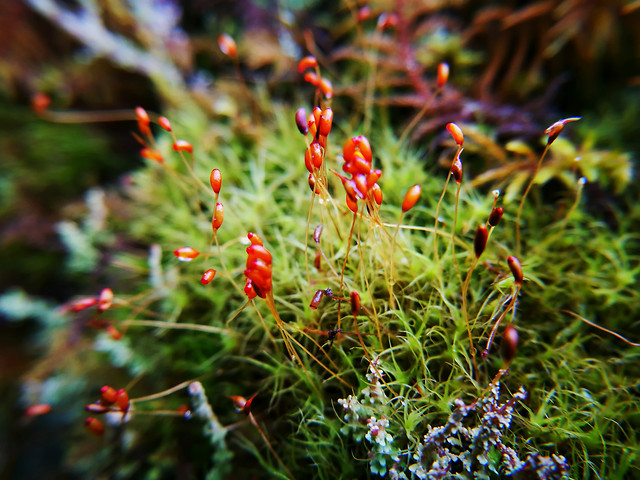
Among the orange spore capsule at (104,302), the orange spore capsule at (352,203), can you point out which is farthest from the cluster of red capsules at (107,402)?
the orange spore capsule at (352,203)

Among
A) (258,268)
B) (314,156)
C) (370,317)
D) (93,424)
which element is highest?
(314,156)

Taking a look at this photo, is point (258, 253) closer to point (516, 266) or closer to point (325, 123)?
point (325, 123)

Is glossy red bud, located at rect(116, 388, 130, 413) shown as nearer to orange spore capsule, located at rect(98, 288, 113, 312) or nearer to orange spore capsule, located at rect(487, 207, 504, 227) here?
orange spore capsule, located at rect(98, 288, 113, 312)

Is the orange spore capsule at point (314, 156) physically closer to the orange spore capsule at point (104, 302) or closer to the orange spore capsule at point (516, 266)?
the orange spore capsule at point (516, 266)

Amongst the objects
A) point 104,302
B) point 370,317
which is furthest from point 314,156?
point 104,302

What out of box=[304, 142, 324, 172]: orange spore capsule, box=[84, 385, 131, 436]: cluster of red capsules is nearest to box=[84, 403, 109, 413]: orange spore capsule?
box=[84, 385, 131, 436]: cluster of red capsules

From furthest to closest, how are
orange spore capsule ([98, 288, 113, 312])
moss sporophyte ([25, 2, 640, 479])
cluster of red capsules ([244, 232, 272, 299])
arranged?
orange spore capsule ([98, 288, 113, 312]) → moss sporophyte ([25, 2, 640, 479]) → cluster of red capsules ([244, 232, 272, 299])

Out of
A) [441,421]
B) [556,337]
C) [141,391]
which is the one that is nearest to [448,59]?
[556,337]

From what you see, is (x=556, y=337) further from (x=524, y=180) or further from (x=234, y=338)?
(x=234, y=338)
